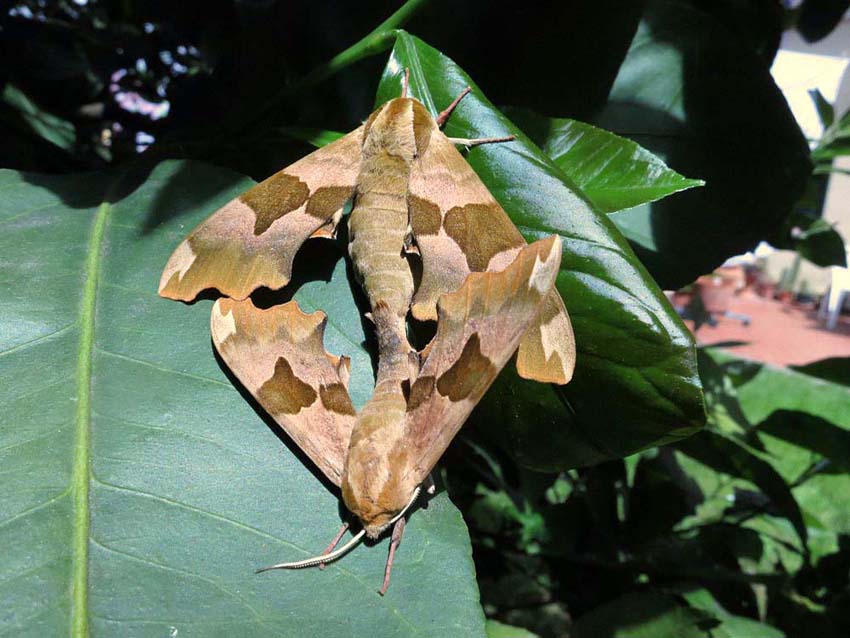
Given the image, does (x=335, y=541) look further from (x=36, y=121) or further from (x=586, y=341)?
(x=36, y=121)

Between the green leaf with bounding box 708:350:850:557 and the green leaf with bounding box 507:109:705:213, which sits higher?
the green leaf with bounding box 507:109:705:213

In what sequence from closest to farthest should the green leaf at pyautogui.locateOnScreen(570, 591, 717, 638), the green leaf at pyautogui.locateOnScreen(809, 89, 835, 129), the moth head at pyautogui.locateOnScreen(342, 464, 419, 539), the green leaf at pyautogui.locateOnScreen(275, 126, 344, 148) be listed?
the moth head at pyautogui.locateOnScreen(342, 464, 419, 539) < the green leaf at pyautogui.locateOnScreen(275, 126, 344, 148) < the green leaf at pyautogui.locateOnScreen(570, 591, 717, 638) < the green leaf at pyautogui.locateOnScreen(809, 89, 835, 129)

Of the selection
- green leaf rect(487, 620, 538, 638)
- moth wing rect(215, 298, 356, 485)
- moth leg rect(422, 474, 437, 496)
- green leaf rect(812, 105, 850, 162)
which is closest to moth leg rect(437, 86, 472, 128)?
moth wing rect(215, 298, 356, 485)

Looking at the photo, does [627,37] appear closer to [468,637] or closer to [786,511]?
[468,637]

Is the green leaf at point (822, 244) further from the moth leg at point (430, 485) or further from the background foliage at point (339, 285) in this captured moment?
the moth leg at point (430, 485)

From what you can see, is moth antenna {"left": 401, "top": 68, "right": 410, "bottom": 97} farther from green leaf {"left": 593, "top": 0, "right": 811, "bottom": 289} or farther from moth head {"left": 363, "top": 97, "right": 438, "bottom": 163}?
green leaf {"left": 593, "top": 0, "right": 811, "bottom": 289}

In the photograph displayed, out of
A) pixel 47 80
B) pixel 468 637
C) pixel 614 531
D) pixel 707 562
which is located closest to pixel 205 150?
pixel 468 637

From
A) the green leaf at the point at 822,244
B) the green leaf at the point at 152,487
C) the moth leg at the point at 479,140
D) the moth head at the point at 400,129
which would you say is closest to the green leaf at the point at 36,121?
the green leaf at the point at 152,487

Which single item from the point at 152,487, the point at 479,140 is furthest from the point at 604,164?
the point at 152,487
